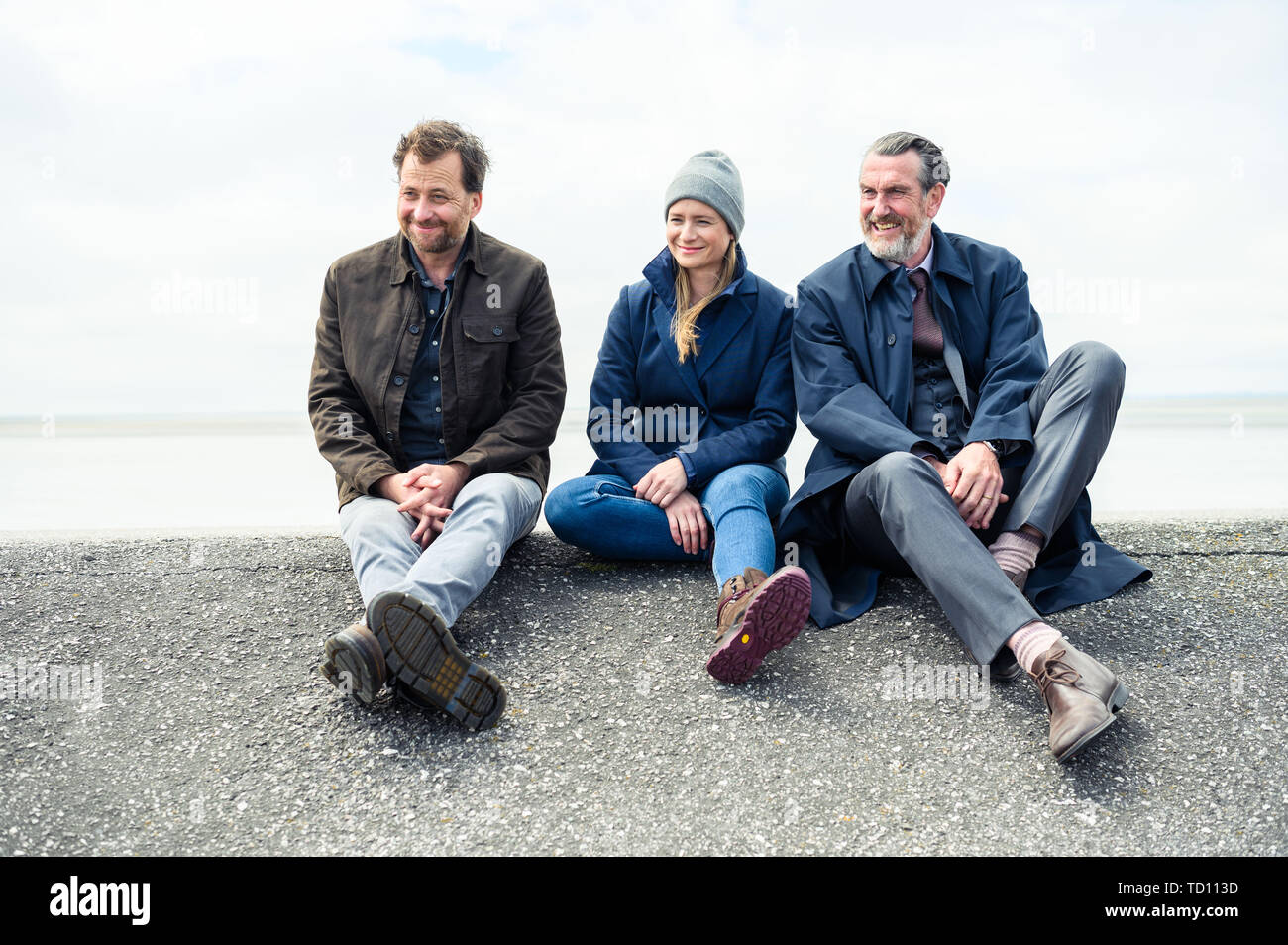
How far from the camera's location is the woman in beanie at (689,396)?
10.1 feet

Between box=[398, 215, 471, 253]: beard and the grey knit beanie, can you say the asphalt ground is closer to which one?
box=[398, 215, 471, 253]: beard

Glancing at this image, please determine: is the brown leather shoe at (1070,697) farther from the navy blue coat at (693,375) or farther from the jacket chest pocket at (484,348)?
the jacket chest pocket at (484,348)

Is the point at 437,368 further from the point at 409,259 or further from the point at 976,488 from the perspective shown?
the point at 976,488

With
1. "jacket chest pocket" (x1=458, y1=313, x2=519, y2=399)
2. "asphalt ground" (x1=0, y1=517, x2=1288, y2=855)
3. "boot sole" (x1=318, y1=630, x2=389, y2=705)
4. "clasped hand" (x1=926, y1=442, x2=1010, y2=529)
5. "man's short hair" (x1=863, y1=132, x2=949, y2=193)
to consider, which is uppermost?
"man's short hair" (x1=863, y1=132, x2=949, y2=193)

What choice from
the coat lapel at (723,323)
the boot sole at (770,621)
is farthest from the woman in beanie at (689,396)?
the boot sole at (770,621)

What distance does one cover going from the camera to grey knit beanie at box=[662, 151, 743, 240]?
10.1ft

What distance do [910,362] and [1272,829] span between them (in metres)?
1.56

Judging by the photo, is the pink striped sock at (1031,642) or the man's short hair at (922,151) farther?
the man's short hair at (922,151)

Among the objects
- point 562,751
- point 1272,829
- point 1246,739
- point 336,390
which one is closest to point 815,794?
point 562,751

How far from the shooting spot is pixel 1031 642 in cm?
226

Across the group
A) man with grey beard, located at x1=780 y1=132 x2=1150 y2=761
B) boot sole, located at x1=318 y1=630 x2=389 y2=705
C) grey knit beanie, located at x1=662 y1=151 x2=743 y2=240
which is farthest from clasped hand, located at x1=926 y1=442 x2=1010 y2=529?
boot sole, located at x1=318 y1=630 x2=389 y2=705

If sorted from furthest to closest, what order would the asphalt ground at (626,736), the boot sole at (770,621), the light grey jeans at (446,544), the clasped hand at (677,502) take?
the clasped hand at (677,502), the light grey jeans at (446,544), the boot sole at (770,621), the asphalt ground at (626,736)

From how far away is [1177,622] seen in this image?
293cm
